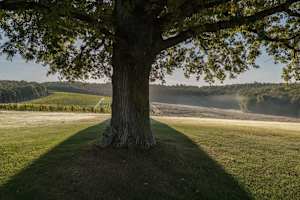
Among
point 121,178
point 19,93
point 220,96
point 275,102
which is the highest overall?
point 19,93

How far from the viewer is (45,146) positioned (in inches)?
513

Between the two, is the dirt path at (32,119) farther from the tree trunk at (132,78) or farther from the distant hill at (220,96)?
the distant hill at (220,96)

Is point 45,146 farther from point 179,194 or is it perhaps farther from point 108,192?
point 179,194

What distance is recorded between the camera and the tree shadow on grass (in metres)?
7.72

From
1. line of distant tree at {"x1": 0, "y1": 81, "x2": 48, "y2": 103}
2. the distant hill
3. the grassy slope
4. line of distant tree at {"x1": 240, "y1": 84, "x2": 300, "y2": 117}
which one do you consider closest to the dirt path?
the distant hill

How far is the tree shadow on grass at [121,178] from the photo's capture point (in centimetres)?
772

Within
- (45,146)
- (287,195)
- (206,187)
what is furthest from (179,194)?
(45,146)

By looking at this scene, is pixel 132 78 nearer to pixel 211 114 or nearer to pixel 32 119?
pixel 32 119

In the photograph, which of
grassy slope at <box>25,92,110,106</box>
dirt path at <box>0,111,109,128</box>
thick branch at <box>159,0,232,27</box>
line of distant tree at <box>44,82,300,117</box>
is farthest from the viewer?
line of distant tree at <box>44,82,300,117</box>

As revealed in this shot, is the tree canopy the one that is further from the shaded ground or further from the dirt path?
the shaded ground

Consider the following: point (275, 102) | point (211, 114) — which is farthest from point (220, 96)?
point (211, 114)

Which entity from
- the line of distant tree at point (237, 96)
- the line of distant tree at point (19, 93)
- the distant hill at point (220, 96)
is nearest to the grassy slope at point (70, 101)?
the distant hill at point (220, 96)

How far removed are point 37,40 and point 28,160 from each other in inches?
204

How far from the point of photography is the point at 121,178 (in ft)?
27.9
